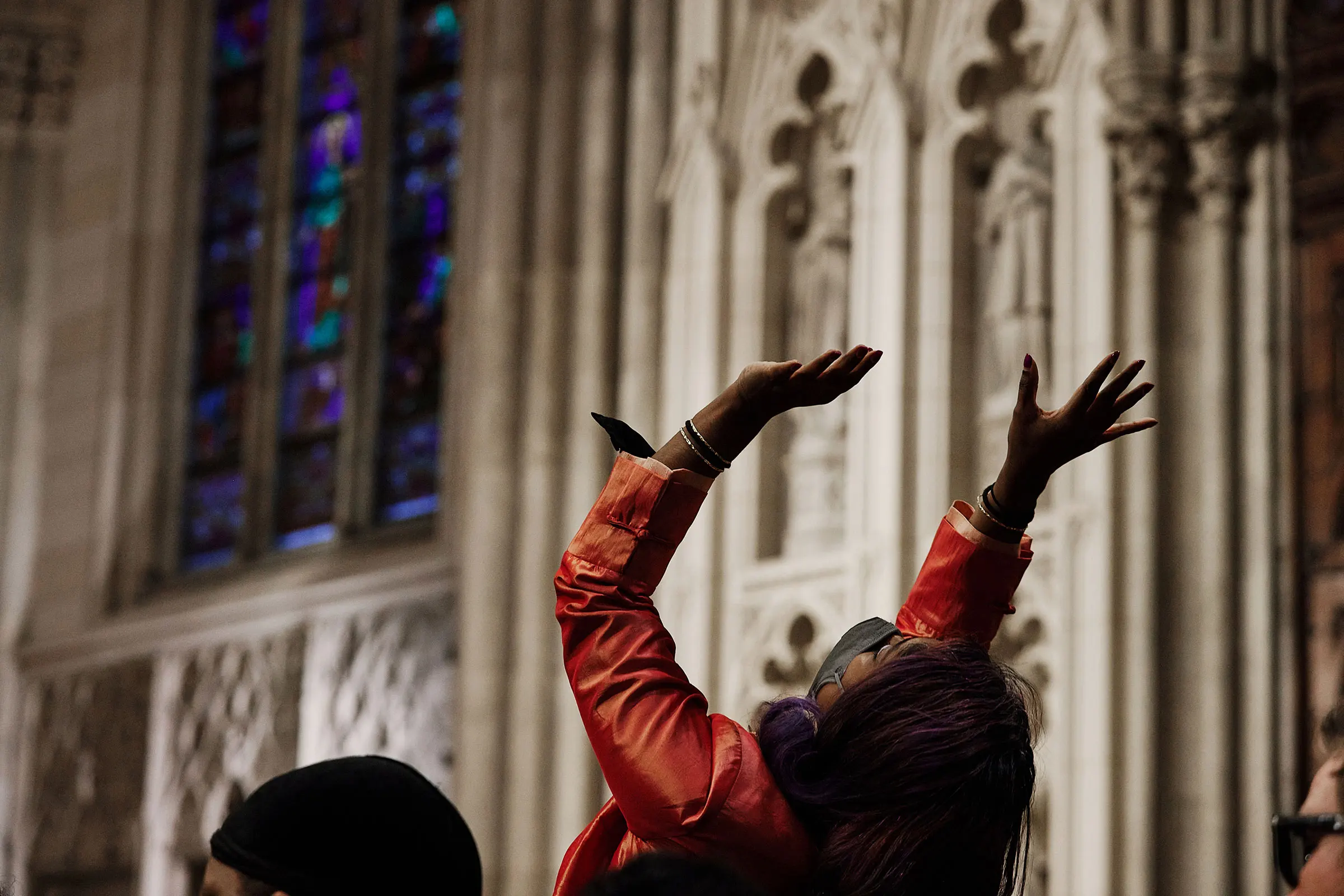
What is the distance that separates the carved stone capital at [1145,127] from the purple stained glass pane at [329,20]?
4.82 metres

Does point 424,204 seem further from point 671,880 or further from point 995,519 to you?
point 671,880

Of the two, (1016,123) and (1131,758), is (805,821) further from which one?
(1016,123)

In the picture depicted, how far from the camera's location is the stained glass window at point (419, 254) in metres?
8.28

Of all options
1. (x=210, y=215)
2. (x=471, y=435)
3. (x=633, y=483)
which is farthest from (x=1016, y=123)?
(x=210, y=215)

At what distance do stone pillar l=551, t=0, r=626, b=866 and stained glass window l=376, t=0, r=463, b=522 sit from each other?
1.32 meters

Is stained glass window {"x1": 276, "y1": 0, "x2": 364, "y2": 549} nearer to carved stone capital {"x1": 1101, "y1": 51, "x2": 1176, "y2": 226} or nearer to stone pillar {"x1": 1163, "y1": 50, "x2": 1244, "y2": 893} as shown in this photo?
carved stone capital {"x1": 1101, "y1": 51, "x2": 1176, "y2": 226}

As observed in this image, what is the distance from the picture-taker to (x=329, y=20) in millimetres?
9281

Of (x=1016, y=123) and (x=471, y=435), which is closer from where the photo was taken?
(x=1016, y=123)

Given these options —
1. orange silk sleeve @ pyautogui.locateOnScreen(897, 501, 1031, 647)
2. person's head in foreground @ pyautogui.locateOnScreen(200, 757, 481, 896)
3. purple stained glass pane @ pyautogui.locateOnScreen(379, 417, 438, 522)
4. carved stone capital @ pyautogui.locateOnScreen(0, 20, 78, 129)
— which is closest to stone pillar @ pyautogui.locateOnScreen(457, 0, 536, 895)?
purple stained glass pane @ pyautogui.locateOnScreen(379, 417, 438, 522)

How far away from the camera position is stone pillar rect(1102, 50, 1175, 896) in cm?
482

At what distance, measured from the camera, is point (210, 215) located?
31.3 feet

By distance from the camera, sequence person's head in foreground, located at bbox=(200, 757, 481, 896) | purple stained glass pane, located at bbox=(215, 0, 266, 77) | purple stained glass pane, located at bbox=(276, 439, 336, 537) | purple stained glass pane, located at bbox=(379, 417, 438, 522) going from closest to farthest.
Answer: person's head in foreground, located at bbox=(200, 757, 481, 896) → purple stained glass pane, located at bbox=(379, 417, 438, 522) → purple stained glass pane, located at bbox=(276, 439, 336, 537) → purple stained glass pane, located at bbox=(215, 0, 266, 77)

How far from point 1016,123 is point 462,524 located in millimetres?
2494

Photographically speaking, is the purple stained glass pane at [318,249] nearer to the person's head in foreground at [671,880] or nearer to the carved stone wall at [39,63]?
the carved stone wall at [39,63]
